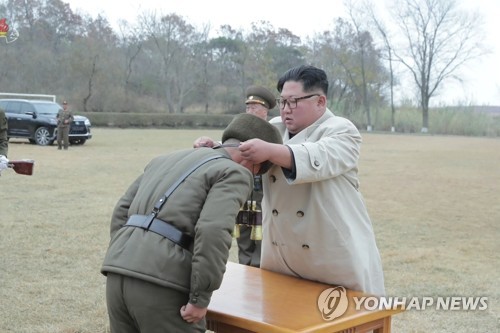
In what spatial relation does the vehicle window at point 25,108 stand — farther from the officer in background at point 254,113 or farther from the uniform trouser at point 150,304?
the uniform trouser at point 150,304

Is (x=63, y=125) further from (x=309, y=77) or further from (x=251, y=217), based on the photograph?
(x=309, y=77)

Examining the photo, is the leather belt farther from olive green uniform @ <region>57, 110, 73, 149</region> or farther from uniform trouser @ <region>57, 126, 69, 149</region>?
uniform trouser @ <region>57, 126, 69, 149</region>

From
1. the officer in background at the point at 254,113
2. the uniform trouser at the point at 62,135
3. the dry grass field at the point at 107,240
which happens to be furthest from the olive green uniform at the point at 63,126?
the officer in background at the point at 254,113

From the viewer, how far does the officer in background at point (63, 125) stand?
2317cm

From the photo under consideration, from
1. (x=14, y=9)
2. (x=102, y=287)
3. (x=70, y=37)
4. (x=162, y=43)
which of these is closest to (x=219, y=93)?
(x=162, y=43)

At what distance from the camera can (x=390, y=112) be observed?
215ft

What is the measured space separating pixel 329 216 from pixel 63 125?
2140cm

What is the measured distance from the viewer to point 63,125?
23.3m

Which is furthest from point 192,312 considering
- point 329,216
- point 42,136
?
point 42,136

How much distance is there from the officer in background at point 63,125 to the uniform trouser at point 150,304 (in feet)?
70.1

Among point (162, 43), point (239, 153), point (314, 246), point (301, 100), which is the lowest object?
point (314, 246)

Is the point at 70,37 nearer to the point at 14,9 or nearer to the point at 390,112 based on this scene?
the point at 14,9

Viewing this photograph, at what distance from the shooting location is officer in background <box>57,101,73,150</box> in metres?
23.2

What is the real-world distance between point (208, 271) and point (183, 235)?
0.19 metres
